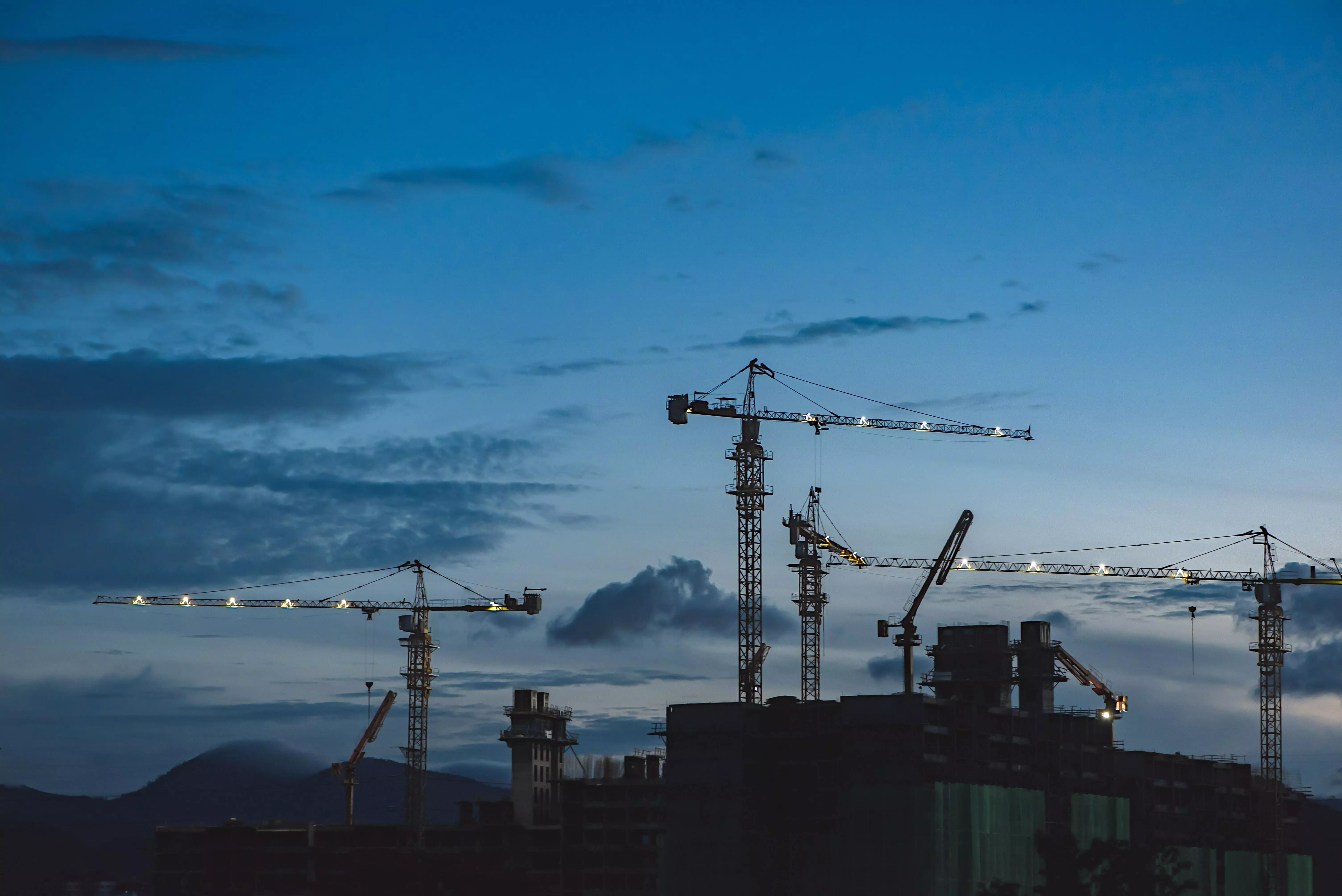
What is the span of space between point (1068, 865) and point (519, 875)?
2884 inches

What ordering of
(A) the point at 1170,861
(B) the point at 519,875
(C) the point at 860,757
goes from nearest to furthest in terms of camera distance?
(A) the point at 1170,861 < (C) the point at 860,757 < (B) the point at 519,875

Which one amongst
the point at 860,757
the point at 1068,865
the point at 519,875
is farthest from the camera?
the point at 519,875

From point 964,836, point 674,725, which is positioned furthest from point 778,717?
point 964,836

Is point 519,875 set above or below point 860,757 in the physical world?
below

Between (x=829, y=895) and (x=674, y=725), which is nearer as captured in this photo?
(x=829, y=895)

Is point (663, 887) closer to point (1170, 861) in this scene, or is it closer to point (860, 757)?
point (860, 757)

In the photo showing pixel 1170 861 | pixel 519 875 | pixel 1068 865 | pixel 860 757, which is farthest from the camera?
pixel 519 875

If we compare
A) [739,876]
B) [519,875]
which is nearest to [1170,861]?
[739,876]

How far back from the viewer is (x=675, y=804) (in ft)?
593

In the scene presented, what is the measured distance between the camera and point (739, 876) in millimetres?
175875

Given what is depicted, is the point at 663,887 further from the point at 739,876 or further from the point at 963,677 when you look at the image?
the point at 963,677

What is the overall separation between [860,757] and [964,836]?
13.2m

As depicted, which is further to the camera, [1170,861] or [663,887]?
[663,887]

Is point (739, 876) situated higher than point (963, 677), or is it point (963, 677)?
point (963, 677)
